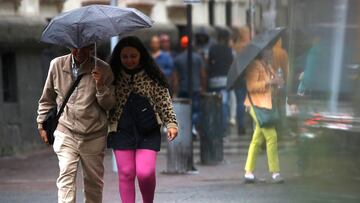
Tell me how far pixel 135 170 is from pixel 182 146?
430 cm

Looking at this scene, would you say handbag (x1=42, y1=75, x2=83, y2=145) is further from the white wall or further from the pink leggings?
the white wall

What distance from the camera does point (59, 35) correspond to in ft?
23.4

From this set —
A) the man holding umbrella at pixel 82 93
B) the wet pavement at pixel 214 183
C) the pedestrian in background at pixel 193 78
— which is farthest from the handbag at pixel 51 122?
the pedestrian in background at pixel 193 78

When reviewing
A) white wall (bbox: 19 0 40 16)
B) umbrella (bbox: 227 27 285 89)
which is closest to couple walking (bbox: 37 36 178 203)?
umbrella (bbox: 227 27 285 89)

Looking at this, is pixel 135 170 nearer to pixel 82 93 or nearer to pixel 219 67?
pixel 82 93

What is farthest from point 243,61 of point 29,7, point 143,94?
point 29,7

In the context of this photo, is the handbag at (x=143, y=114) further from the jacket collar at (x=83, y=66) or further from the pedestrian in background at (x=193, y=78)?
the pedestrian in background at (x=193, y=78)

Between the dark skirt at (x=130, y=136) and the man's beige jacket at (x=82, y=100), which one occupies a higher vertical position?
the man's beige jacket at (x=82, y=100)

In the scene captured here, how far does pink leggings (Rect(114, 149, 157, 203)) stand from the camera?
7320 mm

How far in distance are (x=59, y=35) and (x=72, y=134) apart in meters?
0.82

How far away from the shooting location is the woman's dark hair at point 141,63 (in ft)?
24.5

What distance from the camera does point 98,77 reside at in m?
7.12

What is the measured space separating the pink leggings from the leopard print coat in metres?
0.27

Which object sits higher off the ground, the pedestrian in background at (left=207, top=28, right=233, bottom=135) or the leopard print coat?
the leopard print coat
